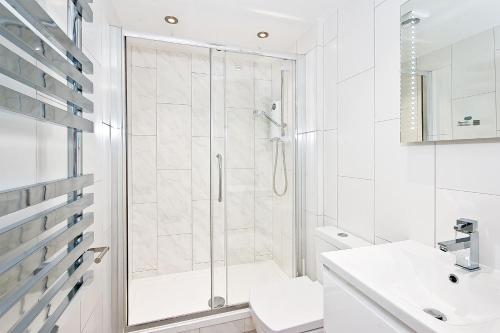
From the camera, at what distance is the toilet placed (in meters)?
1.30

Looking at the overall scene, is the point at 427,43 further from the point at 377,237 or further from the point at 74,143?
the point at 74,143

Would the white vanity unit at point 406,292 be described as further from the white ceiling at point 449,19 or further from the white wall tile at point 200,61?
the white wall tile at point 200,61

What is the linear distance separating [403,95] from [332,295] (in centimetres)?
95

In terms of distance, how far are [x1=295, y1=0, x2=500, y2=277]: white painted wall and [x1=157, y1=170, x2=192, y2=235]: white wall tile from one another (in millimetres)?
1117

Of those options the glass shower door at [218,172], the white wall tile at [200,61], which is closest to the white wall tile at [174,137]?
the white wall tile at [200,61]

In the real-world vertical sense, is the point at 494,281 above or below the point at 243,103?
below

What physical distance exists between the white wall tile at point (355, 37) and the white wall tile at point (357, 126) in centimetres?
7

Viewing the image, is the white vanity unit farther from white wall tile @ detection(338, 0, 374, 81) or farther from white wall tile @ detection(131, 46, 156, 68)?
white wall tile @ detection(131, 46, 156, 68)

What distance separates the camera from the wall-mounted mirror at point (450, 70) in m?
0.88

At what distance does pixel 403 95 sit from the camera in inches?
47.2

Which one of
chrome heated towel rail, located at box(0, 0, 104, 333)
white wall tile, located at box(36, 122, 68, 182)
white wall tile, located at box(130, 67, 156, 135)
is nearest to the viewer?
chrome heated towel rail, located at box(0, 0, 104, 333)

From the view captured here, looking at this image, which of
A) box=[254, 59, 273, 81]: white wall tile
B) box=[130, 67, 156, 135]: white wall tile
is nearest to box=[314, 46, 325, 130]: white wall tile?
box=[254, 59, 273, 81]: white wall tile

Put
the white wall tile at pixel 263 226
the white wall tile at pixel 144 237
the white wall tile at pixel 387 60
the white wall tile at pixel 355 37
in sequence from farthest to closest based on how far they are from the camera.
→ the white wall tile at pixel 144 237 → the white wall tile at pixel 263 226 → the white wall tile at pixel 355 37 → the white wall tile at pixel 387 60

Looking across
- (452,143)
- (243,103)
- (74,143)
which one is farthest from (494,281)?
(243,103)
